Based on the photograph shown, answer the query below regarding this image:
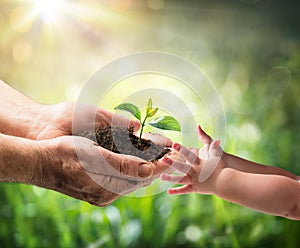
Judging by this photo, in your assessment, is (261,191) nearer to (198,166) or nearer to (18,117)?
(198,166)

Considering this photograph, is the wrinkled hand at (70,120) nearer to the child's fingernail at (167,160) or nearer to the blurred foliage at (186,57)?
the child's fingernail at (167,160)

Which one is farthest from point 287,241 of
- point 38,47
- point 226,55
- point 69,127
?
point 38,47

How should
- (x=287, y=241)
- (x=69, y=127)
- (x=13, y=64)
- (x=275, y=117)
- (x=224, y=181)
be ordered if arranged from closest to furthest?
(x=224, y=181) < (x=69, y=127) < (x=287, y=241) < (x=275, y=117) < (x=13, y=64)

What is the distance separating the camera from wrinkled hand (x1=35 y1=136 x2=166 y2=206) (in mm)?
868

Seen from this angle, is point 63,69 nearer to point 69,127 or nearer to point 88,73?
point 88,73

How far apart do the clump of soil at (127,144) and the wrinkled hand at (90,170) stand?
0.03m

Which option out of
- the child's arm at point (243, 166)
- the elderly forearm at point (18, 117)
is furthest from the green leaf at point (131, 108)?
the elderly forearm at point (18, 117)

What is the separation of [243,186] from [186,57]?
956 mm

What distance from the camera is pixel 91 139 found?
94 centimetres

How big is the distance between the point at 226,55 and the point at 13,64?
29.9 inches

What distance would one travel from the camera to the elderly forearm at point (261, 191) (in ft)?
3.04

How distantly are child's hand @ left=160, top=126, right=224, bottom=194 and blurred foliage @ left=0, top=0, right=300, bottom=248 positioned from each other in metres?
0.72

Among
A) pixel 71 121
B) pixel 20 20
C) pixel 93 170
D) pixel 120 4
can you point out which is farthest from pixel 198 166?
pixel 20 20

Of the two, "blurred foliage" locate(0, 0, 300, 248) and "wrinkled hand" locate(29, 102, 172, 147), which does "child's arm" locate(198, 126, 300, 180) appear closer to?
"wrinkled hand" locate(29, 102, 172, 147)
